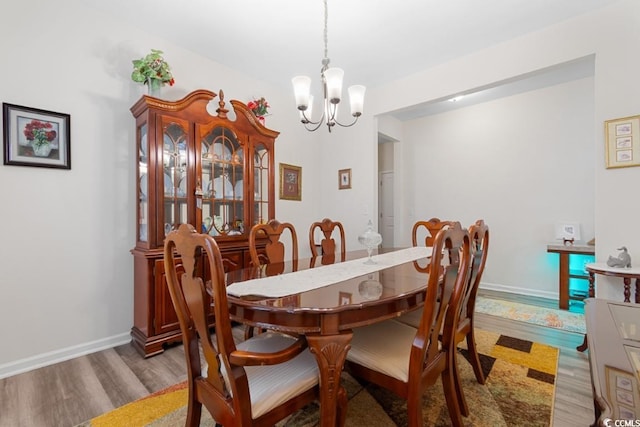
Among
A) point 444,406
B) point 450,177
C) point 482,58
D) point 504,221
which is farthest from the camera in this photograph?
point 450,177

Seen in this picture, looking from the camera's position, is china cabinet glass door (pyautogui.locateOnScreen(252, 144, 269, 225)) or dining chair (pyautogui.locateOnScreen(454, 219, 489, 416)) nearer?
dining chair (pyautogui.locateOnScreen(454, 219, 489, 416))

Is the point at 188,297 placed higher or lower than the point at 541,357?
higher

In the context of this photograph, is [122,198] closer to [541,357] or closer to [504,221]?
[541,357]

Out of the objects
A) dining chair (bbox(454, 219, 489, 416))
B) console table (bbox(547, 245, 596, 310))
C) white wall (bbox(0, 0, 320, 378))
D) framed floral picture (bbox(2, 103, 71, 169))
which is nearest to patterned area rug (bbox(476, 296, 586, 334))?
console table (bbox(547, 245, 596, 310))

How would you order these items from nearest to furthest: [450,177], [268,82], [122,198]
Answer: [122,198], [268,82], [450,177]

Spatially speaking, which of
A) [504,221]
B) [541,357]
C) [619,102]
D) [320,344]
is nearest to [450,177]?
[504,221]

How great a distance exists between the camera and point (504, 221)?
3949 millimetres

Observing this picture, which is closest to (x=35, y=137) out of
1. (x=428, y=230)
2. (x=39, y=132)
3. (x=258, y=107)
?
(x=39, y=132)

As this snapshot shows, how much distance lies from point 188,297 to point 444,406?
1.47 meters

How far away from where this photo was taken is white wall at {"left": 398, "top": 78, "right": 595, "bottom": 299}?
3436mm

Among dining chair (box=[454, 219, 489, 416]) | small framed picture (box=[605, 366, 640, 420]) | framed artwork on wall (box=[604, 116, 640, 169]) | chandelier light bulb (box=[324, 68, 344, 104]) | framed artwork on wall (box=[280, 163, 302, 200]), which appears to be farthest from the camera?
framed artwork on wall (box=[280, 163, 302, 200])

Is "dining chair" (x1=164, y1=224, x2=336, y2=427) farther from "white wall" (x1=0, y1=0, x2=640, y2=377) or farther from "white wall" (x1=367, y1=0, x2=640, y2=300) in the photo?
"white wall" (x1=367, y1=0, x2=640, y2=300)

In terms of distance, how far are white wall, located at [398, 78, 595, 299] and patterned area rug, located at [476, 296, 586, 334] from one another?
0.67m

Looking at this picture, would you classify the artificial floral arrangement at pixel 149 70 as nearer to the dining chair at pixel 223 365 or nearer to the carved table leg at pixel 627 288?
the dining chair at pixel 223 365
